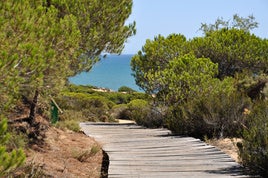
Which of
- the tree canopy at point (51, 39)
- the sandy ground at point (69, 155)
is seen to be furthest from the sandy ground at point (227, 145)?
the tree canopy at point (51, 39)

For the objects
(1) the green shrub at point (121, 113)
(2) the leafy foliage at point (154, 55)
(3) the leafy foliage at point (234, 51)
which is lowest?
(1) the green shrub at point (121, 113)

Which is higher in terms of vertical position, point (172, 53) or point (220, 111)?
point (172, 53)

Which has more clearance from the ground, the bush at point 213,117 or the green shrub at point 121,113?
the green shrub at point 121,113

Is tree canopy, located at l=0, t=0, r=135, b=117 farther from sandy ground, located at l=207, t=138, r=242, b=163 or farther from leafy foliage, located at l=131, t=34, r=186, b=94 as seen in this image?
leafy foliage, located at l=131, t=34, r=186, b=94

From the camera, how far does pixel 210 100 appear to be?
41.1ft

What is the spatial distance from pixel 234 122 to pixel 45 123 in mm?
4923

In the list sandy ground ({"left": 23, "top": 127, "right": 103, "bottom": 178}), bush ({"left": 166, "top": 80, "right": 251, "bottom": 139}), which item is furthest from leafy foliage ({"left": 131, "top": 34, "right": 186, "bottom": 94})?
sandy ground ({"left": 23, "top": 127, "right": 103, "bottom": 178})

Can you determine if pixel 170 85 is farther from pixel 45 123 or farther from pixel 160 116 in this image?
pixel 45 123

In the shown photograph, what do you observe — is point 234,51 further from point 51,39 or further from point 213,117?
point 51,39

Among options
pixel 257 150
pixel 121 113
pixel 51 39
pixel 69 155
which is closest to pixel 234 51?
pixel 121 113

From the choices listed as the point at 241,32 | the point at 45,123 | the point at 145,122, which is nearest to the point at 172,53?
the point at 145,122

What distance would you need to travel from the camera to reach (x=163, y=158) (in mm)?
9461

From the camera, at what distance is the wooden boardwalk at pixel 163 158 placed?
8062mm

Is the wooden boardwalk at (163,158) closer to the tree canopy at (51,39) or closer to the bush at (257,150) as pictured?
the bush at (257,150)
